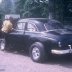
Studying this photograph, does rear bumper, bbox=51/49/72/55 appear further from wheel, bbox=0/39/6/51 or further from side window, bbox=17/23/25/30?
wheel, bbox=0/39/6/51

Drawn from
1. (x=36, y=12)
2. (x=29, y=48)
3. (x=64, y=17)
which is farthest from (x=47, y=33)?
(x=36, y=12)

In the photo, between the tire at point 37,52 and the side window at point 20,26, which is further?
the side window at point 20,26

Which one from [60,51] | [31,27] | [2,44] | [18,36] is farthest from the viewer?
[2,44]

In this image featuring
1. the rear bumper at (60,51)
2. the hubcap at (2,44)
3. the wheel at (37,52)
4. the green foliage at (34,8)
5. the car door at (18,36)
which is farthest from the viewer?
the green foliage at (34,8)

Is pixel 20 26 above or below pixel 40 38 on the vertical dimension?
above

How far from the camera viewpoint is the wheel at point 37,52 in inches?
364

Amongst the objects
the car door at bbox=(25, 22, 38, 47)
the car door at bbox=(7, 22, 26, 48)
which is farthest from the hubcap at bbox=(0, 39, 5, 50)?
the car door at bbox=(25, 22, 38, 47)

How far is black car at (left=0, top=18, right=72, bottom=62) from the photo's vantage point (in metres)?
8.99

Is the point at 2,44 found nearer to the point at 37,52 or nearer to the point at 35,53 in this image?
the point at 35,53

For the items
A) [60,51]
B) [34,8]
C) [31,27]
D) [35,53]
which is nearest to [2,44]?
[31,27]

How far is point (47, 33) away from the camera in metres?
9.44

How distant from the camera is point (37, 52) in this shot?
955 centimetres

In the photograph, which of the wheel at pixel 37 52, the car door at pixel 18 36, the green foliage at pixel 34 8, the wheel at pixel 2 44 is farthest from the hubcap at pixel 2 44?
the green foliage at pixel 34 8

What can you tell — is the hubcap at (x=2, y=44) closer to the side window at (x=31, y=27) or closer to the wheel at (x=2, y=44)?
the wheel at (x=2, y=44)
